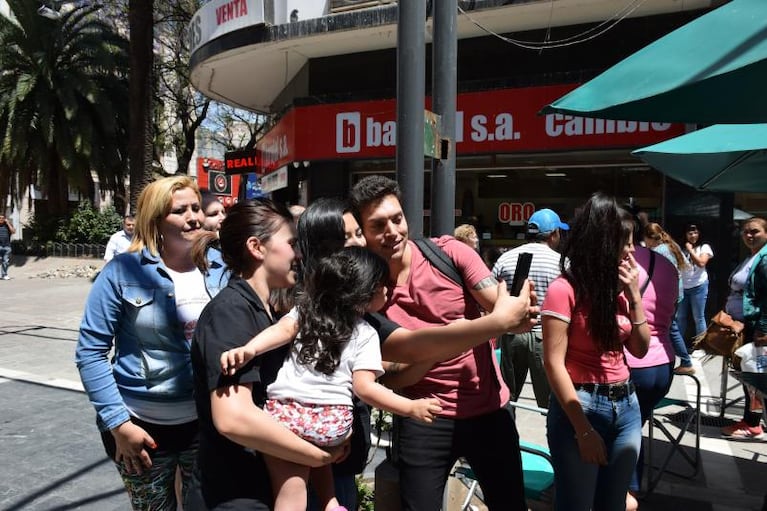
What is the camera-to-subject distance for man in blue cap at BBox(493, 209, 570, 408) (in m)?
4.88

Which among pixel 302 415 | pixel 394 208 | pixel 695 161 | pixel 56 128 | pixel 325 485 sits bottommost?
pixel 325 485

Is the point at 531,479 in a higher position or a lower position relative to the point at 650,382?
lower

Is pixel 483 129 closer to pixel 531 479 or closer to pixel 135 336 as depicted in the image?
pixel 531 479

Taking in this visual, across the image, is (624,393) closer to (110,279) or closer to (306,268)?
(306,268)

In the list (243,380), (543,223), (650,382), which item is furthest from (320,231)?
(543,223)

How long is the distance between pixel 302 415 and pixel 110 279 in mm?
1160

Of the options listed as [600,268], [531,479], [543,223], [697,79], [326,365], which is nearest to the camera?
[326,365]

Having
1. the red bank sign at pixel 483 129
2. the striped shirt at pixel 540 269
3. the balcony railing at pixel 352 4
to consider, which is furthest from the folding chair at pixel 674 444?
the balcony railing at pixel 352 4

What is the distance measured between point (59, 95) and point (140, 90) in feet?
21.3

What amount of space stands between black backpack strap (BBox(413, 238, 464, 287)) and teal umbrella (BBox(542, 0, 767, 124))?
29.7 inches

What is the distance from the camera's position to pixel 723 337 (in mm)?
4473

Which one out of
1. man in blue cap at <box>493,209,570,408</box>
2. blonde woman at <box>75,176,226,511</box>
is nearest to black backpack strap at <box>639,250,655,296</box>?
man in blue cap at <box>493,209,570,408</box>

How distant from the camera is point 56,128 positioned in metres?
19.8

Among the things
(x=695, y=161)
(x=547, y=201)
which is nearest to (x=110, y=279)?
(x=695, y=161)
